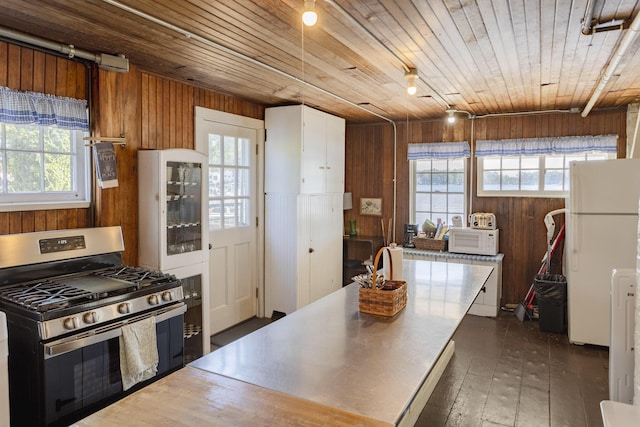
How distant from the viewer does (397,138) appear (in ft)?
19.0

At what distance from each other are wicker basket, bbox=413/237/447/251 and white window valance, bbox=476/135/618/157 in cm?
114

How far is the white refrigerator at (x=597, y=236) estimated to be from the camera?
3889mm

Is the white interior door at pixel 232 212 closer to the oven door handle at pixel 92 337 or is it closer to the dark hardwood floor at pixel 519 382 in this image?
the oven door handle at pixel 92 337

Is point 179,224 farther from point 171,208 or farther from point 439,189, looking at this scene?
point 439,189

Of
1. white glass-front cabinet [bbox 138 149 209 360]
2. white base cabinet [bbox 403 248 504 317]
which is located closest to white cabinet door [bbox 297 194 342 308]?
white base cabinet [bbox 403 248 504 317]

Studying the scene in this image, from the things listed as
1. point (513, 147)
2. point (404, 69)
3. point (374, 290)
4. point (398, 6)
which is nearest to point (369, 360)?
point (374, 290)

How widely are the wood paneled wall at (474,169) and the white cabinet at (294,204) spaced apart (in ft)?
3.39

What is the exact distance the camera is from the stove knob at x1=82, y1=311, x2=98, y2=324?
2271 mm

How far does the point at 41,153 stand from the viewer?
2.84m

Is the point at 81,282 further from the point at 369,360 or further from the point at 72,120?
the point at 369,360

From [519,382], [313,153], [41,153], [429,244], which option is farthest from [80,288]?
[429,244]

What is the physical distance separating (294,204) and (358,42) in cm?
220

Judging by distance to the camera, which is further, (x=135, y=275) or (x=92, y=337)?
(x=135, y=275)

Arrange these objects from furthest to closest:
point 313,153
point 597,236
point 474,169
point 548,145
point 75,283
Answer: point 474,169 < point 548,145 < point 313,153 < point 597,236 < point 75,283
